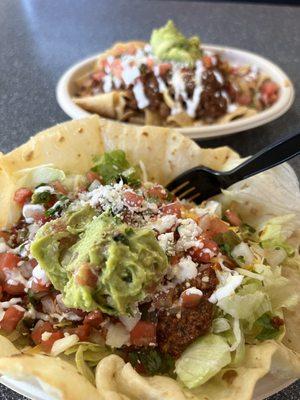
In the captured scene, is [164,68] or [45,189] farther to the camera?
[164,68]

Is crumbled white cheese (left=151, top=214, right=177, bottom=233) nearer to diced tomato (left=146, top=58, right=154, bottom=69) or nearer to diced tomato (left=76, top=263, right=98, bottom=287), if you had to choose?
diced tomato (left=76, top=263, right=98, bottom=287)

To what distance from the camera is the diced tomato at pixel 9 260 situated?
157 centimetres

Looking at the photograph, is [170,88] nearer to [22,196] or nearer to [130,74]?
[130,74]

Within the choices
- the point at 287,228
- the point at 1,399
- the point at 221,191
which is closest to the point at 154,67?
the point at 221,191

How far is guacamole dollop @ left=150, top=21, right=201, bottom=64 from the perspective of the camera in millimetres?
2959

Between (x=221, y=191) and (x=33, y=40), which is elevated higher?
(x=33, y=40)

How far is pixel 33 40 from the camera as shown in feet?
12.7

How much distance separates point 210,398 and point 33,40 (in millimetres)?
3218

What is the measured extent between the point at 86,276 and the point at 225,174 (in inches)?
31.4

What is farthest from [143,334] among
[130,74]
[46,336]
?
[130,74]

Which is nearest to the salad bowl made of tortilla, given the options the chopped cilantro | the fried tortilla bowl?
the fried tortilla bowl

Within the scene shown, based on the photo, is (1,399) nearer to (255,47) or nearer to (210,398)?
(210,398)

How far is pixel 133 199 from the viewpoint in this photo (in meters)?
1.64

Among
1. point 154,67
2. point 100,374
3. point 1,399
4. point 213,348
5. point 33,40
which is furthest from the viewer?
point 33,40
